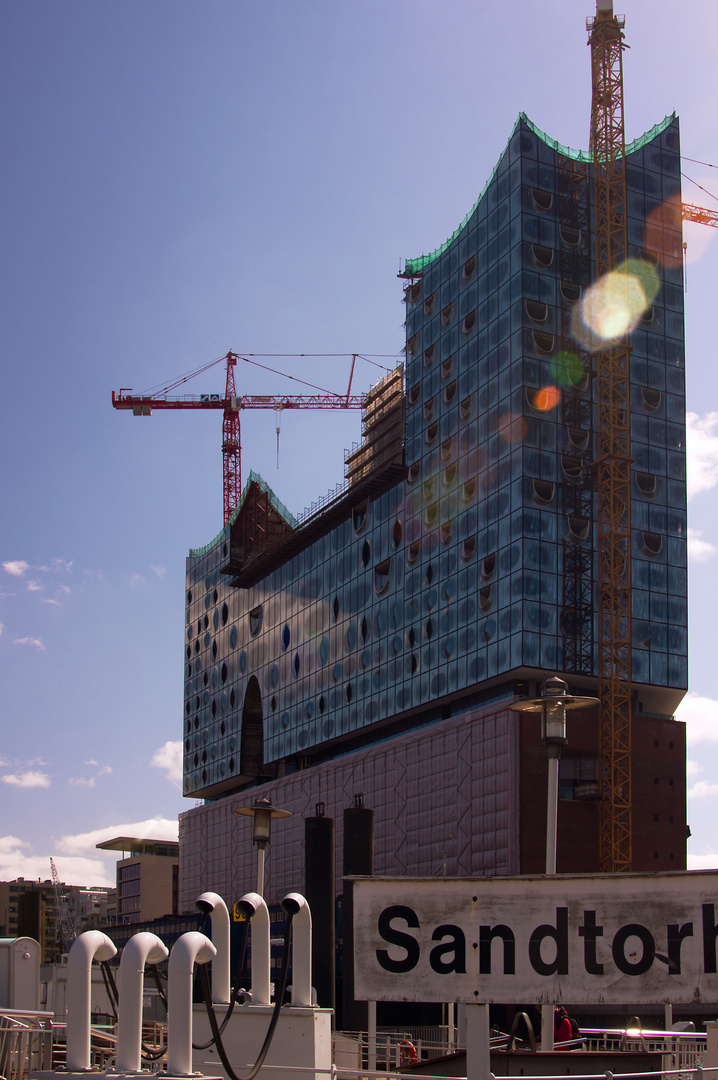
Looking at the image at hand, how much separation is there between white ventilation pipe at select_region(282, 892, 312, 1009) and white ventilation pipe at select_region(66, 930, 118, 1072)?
9.76ft

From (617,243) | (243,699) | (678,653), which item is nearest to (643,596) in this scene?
(678,653)

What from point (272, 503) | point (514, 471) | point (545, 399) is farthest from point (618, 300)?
point (272, 503)

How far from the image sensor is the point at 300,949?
1476 cm

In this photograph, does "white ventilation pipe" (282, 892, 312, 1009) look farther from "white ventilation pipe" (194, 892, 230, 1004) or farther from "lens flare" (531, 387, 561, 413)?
"lens flare" (531, 387, 561, 413)

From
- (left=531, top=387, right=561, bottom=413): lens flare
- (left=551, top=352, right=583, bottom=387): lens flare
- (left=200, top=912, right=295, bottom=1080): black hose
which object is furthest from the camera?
(left=551, top=352, right=583, bottom=387): lens flare

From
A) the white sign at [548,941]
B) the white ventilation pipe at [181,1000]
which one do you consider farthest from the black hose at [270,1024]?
the white sign at [548,941]

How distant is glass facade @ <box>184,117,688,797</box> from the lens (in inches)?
3548

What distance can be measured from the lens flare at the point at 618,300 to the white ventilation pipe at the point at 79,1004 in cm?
8621

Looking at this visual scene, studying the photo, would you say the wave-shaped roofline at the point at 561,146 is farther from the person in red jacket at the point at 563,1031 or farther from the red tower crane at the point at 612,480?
the person in red jacket at the point at 563,1031

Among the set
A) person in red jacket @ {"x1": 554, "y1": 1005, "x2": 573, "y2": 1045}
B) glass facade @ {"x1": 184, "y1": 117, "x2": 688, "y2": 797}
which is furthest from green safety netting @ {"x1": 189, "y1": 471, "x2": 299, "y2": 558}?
person in red jacket @ {"x1": 554, "y1": 1005, "x2": 573, "y2": 1045}

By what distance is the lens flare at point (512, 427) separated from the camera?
90.6 meters

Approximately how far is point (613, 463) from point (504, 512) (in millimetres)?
8601

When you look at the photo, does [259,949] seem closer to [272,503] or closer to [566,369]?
[566,369]

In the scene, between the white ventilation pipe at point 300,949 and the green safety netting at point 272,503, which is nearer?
the white ventilation pipe at point 300,949
